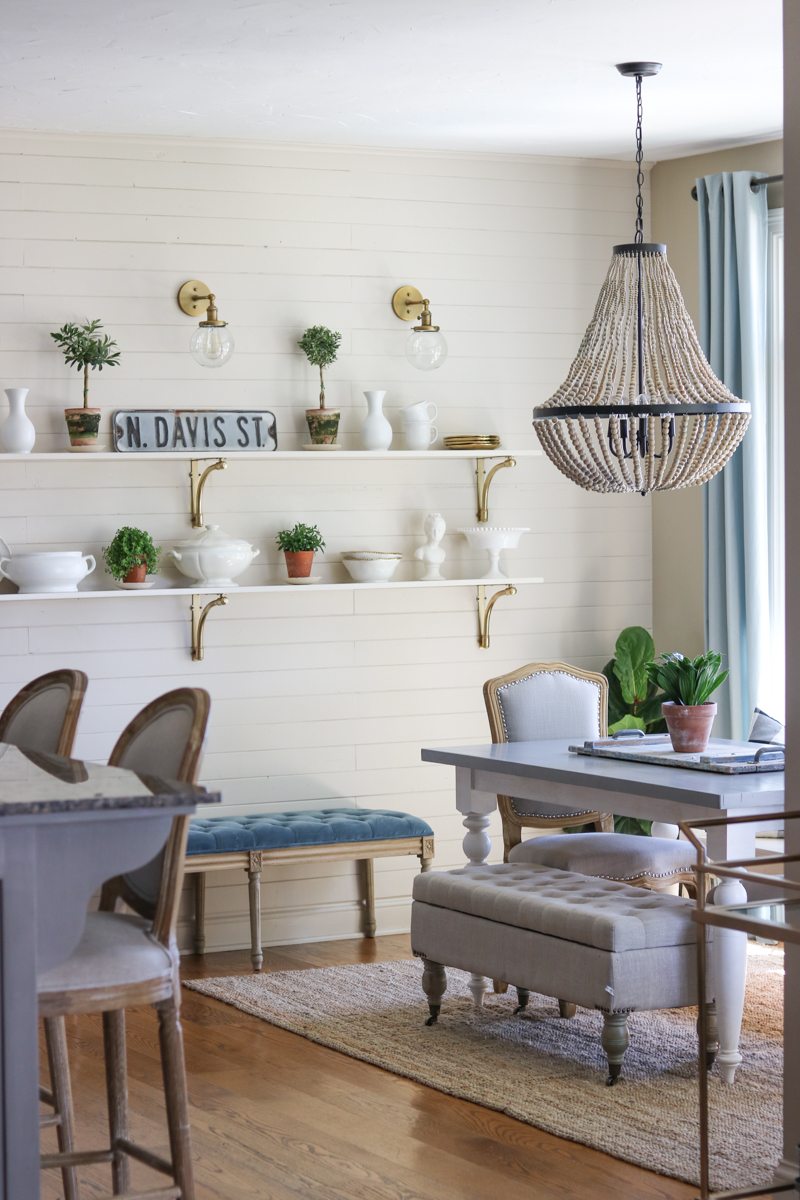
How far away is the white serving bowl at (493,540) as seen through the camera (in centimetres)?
620

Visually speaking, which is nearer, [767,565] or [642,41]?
[642,41]

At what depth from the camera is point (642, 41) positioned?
475 centimetres

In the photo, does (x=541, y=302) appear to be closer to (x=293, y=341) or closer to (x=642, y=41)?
(x=293, y=341)

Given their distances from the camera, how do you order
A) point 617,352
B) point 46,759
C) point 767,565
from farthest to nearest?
1. point 767,565
2. point 617,352
3. point 46,759

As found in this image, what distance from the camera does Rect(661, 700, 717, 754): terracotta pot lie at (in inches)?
187

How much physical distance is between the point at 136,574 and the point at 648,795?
7.00 feet

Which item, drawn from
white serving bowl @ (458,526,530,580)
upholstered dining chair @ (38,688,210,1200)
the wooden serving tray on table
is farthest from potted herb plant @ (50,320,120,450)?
upholstered dining chair @ (38,688,210,1200)

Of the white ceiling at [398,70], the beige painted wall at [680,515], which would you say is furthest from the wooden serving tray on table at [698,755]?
the white ceiling at [398,70]

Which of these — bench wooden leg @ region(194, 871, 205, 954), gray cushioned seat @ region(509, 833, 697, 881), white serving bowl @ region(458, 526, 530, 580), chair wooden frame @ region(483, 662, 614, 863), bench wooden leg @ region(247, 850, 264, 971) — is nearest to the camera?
gray cushioned seat @ region(509, 833, 697, 881)

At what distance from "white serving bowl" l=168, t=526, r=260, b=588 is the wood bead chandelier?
53.2 inches

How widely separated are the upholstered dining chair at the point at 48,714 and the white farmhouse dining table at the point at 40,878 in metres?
0.66

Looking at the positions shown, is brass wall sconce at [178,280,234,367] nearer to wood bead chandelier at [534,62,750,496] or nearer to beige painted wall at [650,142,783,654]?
wood bead chandelier at [534,62,750,496]

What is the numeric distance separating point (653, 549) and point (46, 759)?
416cm

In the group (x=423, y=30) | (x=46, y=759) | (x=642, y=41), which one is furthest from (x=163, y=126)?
(x=46, y=759)
